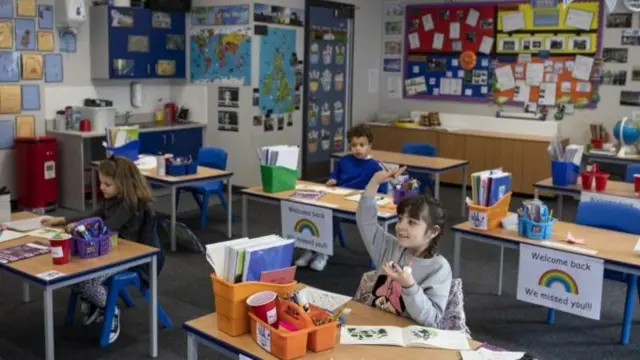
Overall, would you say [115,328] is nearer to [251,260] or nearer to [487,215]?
[251,260]

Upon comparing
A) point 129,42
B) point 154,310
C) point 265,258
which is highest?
point 129,42

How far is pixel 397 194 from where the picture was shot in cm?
447

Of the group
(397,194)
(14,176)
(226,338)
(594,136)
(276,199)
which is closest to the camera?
(226,338)

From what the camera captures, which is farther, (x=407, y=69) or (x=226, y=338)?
(x=407, y=69)

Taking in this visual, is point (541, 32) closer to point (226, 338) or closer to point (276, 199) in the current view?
point (276, 199)

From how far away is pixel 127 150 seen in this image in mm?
6121

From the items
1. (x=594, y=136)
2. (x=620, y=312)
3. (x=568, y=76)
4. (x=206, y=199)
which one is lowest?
(x=620, y=312)

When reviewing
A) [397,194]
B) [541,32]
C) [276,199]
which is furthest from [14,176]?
[541,32]

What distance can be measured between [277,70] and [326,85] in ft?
3.62

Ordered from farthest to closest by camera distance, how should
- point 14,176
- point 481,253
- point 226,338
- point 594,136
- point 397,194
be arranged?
point 594,136 < point 14,176 < point 481,253 < point 397,194 < point 226,338

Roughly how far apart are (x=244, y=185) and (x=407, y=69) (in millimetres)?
3125

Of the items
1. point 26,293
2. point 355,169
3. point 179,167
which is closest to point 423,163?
point 355,169

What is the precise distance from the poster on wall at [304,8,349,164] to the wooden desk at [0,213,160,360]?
554 centimetres

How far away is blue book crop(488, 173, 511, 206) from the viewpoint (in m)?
3.93
